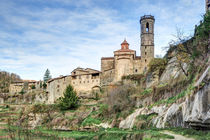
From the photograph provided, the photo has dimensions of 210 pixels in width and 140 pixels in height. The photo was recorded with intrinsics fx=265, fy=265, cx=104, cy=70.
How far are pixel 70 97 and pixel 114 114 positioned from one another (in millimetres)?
17512

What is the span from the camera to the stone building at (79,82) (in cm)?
6562

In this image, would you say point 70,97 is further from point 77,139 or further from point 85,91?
point 77,139

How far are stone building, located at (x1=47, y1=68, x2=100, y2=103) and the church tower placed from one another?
12.4 metres

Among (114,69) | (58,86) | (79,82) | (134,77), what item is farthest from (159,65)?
(58,86)

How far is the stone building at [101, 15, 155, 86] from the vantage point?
2429 inches

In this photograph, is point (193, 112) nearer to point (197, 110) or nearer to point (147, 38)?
point (197, 110)

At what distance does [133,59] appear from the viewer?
63062 mm

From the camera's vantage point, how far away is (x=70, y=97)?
55.5 meters

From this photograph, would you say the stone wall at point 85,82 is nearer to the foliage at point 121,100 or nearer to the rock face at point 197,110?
the foliage at point 121,100

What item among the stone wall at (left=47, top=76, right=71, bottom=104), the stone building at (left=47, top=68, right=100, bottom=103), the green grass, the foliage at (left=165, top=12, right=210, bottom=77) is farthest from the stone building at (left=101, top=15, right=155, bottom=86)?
the green grass

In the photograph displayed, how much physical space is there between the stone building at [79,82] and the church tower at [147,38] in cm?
1239

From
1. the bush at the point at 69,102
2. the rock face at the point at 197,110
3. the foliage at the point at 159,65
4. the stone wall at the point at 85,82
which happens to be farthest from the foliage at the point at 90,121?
the stone wall at the point at 85,82

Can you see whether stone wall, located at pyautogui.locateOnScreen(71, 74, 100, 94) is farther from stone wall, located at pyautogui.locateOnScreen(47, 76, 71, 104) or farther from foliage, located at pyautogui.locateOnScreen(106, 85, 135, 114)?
foliage, located at pyautogui.locateOnScreen(106, 85, 135, 114)

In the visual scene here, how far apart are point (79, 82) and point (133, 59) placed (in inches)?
591
